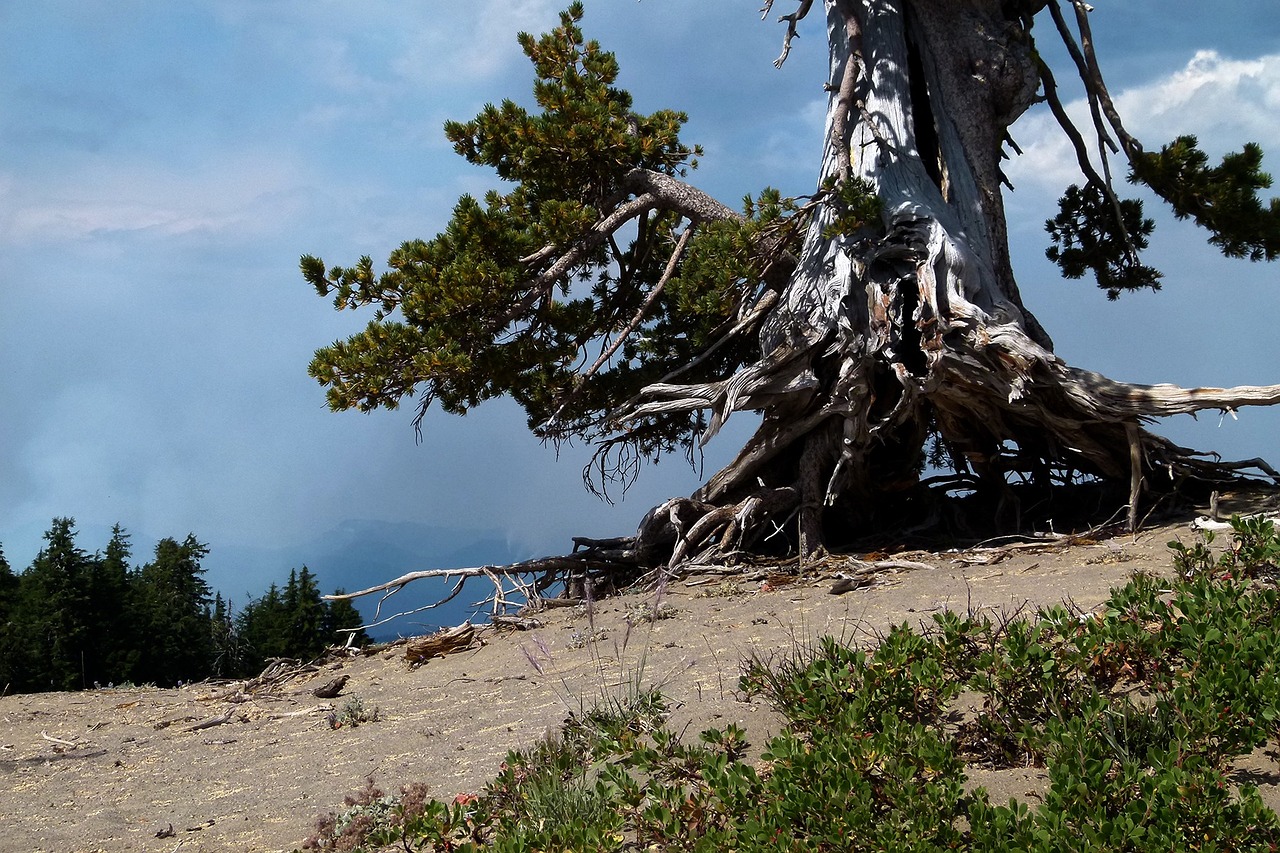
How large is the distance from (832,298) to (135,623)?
9.84 meters

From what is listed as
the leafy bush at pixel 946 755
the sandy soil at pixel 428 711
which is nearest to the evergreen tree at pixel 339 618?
the sandy soil at pixel 428 711

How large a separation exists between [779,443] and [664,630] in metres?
3.06

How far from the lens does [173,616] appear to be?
1468 centimetres

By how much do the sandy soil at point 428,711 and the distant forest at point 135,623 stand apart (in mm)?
2526

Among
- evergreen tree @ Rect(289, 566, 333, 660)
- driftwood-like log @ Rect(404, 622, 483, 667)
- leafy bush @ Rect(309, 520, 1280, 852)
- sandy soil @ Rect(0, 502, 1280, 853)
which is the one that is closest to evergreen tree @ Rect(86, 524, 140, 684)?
evergreen tree @ Rect(289, 566, 333, 660)

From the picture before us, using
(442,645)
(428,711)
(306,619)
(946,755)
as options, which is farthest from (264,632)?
(946,755)

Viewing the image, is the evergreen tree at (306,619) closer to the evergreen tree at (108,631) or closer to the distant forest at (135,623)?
the distant forest at (135,623)

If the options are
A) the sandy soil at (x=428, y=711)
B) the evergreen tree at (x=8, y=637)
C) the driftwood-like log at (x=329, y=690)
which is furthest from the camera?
the evergreen tree at (x=8, y=637)

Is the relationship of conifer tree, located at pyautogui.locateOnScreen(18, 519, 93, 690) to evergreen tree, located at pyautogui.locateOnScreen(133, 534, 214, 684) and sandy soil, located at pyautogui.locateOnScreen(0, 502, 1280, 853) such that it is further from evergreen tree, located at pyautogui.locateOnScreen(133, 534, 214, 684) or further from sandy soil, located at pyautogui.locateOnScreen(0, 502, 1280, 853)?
sandy soil, located at pyautogui.locateOnScreen(0, 502, 1280, 853)

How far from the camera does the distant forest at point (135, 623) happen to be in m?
12.0

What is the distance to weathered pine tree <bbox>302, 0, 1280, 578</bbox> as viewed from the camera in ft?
28.8

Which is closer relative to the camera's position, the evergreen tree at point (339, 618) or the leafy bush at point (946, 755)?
the leafy bush at point (946, 755)

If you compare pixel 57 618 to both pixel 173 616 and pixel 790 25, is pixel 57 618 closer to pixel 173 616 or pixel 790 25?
pixel 173 616

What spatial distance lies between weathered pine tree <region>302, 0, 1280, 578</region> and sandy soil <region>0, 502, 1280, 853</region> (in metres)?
1.32
